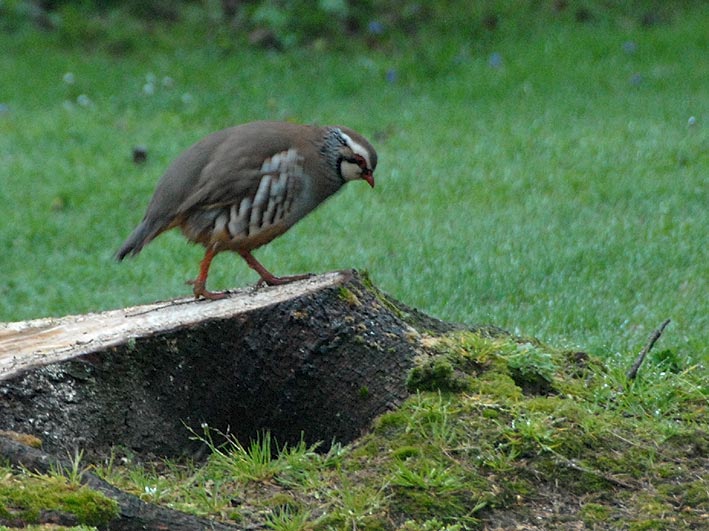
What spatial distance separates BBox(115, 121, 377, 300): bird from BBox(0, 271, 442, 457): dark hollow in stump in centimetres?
62

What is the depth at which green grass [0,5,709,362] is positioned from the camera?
25.1 feet

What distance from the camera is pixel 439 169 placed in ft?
34.4

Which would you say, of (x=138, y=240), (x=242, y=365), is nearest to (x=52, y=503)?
(x=242, y=365)

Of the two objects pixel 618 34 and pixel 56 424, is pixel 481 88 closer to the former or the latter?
pixel 618 34

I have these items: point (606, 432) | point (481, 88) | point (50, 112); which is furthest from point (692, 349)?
point (50, 112)

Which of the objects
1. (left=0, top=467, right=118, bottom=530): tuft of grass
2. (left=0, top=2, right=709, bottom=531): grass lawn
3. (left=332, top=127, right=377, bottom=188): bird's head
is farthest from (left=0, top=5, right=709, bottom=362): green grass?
(left=0, top=467, right=118, bottom=530): tuft of grass

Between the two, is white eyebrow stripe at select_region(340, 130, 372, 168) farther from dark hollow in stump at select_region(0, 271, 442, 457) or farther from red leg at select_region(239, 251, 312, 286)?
dark hollow in stump at select_region(0, 271, 442, 457)

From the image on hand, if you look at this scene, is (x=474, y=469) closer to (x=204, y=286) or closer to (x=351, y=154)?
(x=204, y=286)

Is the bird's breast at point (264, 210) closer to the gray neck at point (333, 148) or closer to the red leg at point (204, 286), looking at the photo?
the red leg at point (204, 286)

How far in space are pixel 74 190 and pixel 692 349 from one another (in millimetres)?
6132

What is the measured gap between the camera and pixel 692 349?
6172 millimetres

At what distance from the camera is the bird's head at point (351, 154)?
5.93 m

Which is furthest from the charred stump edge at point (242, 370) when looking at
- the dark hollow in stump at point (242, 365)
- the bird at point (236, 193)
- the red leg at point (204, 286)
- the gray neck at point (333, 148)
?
the gray neck at point (333, 148)

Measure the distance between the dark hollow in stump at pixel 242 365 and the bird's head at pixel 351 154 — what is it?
116cm
